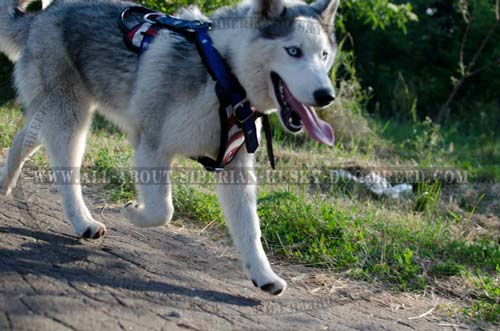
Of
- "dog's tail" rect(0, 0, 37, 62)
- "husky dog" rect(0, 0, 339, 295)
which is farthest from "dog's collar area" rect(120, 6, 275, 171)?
"dog's tail" rect(0, 0, 37, 62)

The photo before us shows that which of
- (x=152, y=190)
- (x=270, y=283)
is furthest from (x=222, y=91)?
(x=270, y=283)

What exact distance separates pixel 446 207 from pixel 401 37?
9.16 m

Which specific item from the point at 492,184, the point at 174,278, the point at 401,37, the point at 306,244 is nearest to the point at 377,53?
the point at 401,37

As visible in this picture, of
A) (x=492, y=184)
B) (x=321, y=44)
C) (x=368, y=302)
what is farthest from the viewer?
(x=492, y=184)

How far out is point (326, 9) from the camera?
3334 mm

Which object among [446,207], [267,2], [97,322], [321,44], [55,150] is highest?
[267,2]

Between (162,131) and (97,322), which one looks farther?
(162,131)

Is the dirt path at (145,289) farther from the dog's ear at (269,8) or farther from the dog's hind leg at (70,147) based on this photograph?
the dog's ear at (269,8)

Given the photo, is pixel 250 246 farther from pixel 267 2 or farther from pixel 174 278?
pixel 267 2

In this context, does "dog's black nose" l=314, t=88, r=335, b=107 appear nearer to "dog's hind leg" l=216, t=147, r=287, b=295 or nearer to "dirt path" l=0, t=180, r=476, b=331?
"dog's hind leg" l=216, t=147, r=287, b=295

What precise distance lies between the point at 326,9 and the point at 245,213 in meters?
1.18

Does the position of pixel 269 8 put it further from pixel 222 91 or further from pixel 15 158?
pixel 15 158

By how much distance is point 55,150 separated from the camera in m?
3.63

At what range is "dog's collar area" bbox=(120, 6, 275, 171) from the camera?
3141mm
